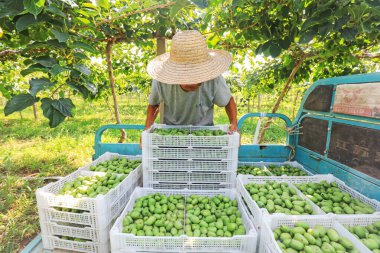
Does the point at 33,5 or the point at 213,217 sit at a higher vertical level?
the point at 33,5

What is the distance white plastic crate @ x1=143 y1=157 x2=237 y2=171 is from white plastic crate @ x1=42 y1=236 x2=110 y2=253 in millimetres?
842

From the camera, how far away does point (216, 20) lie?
299 centimetres

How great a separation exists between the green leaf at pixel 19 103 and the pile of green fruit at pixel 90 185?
1.10 metres

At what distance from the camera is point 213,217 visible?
6.95 ft

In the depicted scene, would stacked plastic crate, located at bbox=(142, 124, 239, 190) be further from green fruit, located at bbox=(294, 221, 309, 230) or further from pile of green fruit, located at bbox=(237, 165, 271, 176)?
green fruit, located at bbox=(294, 221, 309, 230)

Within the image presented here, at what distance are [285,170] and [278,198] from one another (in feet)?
3.35

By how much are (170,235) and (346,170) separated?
1900 millimetres

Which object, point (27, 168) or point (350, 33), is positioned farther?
point (27, 168)

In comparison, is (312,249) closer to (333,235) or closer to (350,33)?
(333,235)

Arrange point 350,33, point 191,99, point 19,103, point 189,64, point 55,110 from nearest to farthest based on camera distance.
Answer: point 19,103, point 55,110, point 350,33, point 189,64, point 191,99

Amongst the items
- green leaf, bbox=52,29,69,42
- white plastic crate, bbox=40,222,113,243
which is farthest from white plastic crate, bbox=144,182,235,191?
green leaf, bbox=52,29,69,42

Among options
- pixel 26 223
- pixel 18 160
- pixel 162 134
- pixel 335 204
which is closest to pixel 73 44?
pixel 162 134

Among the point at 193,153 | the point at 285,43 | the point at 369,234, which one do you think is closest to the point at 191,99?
the point at 193,153

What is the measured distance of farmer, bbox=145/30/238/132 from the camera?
7.68ft
